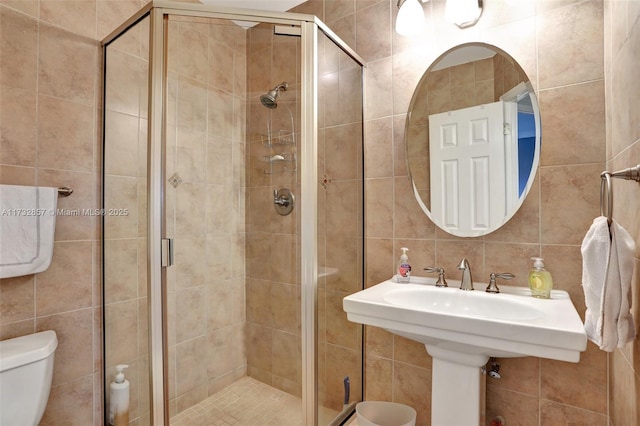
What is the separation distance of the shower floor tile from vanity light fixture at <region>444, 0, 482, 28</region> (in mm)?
1809

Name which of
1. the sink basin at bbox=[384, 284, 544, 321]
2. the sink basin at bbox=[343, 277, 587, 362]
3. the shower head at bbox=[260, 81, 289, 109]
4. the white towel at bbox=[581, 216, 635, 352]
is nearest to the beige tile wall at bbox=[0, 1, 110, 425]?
the shower head at bbox=[260, 81, 289, 109]

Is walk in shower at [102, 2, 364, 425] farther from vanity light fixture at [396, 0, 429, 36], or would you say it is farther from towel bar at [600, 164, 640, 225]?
towel bar at [600, 164, 640, 225]

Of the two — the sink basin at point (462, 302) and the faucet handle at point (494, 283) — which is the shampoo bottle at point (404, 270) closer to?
the sink basin at point (462, 302)

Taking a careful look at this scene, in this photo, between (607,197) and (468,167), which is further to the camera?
(468,167)

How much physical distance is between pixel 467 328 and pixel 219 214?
1041mm

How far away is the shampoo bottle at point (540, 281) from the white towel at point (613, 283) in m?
0.47

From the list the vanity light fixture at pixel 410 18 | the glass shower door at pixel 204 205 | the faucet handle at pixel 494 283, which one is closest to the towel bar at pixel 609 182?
the faucet handle at pixel 494 283

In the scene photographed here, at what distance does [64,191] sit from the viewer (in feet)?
4.50

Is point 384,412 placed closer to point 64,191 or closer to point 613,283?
point 613,283

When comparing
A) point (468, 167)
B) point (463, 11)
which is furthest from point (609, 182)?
point (463, 11)

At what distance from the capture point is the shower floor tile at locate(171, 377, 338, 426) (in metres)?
1.38

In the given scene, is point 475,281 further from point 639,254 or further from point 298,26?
point 298,26

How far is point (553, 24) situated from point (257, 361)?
1.87 meters

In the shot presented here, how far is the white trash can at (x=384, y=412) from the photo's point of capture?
1.53 m
